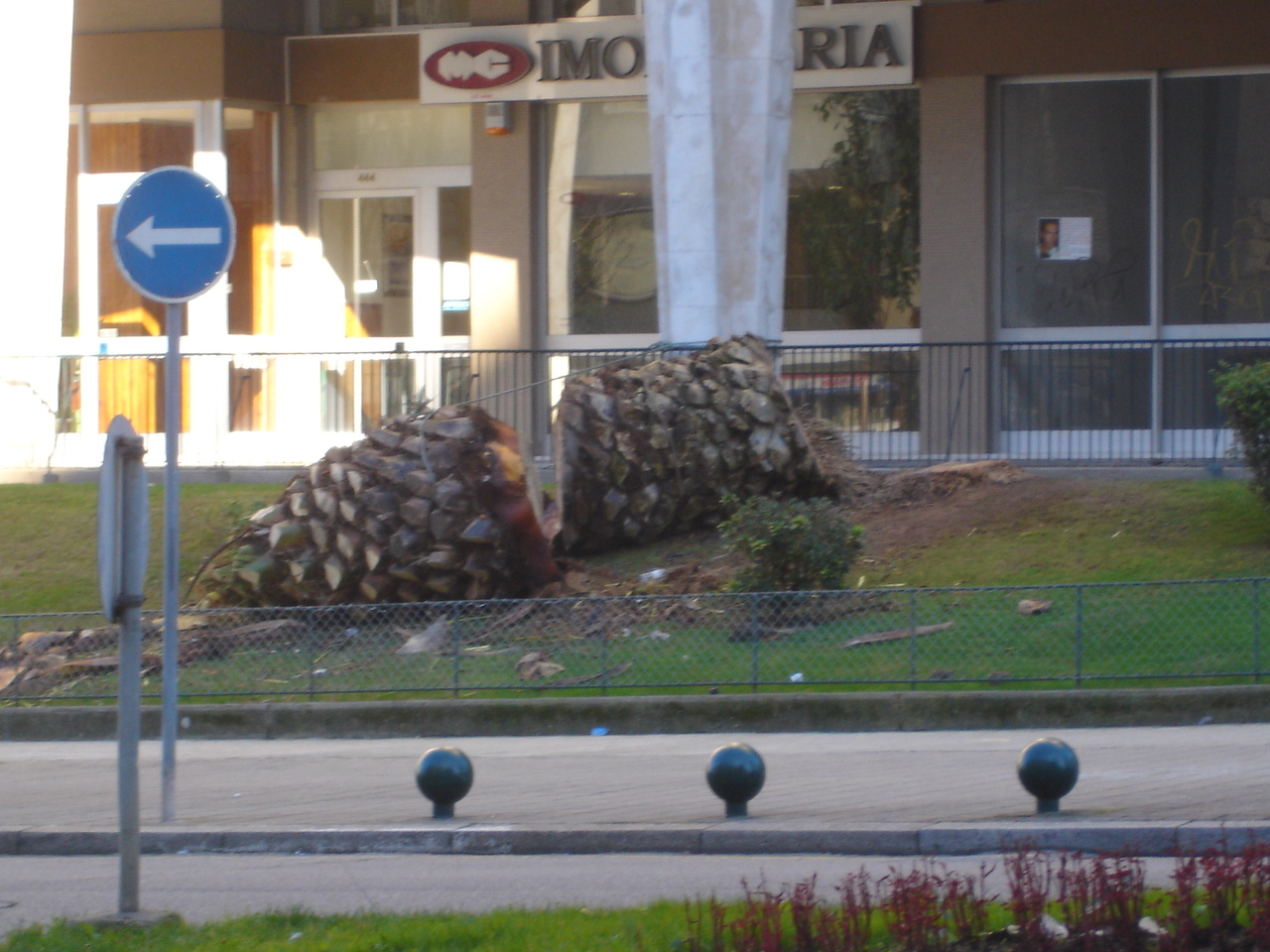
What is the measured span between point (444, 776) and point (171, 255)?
2.97 metres

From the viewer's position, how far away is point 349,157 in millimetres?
21891

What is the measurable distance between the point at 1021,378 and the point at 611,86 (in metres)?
6.57

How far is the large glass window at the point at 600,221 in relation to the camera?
20.7 meters

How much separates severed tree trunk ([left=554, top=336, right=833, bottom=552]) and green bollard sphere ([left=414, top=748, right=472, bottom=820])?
5901 mm

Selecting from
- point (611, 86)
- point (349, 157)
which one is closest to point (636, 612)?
point (611, 86)

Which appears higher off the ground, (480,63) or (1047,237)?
(480,63)

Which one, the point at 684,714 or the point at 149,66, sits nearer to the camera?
the point at 684,714

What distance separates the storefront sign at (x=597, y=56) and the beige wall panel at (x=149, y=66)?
2901mm

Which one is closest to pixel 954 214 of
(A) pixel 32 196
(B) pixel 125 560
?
(A) pixel 32 196

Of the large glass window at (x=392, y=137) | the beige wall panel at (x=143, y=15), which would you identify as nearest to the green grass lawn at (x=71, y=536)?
the large glass window at (x=392, y=137)

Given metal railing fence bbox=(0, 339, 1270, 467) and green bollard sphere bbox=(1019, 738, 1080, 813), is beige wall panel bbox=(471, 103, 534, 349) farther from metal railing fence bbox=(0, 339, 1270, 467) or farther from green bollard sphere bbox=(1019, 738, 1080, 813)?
green bollard sphere bbox=(1019, 738, 1080, 813)

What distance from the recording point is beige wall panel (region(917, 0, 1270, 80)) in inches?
726

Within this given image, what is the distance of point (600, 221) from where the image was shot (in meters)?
20.8

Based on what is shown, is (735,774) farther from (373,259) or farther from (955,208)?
(373,259)
